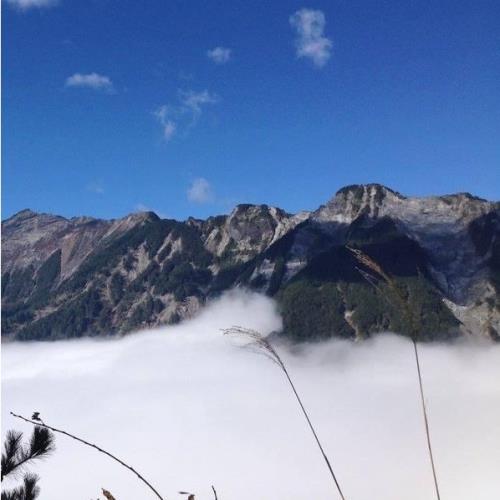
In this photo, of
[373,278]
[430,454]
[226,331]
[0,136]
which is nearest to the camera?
[430,454]

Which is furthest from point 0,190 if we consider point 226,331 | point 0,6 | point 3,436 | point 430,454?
point 430,454

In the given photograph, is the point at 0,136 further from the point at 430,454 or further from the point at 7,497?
the point at 430,454

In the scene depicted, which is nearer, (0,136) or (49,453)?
Answer: (49,453)

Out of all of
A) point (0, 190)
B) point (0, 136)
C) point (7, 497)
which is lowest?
point (7, 497)

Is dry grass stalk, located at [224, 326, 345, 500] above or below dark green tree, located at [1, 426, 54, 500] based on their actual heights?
above

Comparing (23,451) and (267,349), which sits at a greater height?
(267,349)

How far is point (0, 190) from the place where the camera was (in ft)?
19.9

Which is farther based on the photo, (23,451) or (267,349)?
(23,451)

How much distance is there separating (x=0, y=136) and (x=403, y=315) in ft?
14.2

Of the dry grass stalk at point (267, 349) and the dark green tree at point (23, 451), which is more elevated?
the dry grass stalk at point (267, 349)

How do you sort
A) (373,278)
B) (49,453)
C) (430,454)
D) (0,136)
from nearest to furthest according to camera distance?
(430,454) → (373,278) → (49,453) → (0,136)

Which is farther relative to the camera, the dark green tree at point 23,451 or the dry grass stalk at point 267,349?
the dark green tree at point 23,451

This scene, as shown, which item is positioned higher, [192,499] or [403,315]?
[403,315]

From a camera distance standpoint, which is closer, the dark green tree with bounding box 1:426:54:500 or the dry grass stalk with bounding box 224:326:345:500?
the dry grass stalk with bounding box 224:326:345:500
